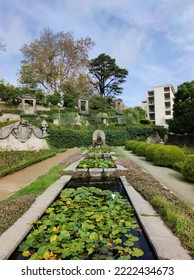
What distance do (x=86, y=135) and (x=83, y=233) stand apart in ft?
73.2

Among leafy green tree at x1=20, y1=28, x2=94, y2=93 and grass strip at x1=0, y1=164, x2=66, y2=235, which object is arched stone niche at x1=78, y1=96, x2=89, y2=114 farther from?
grass strip at x1=0, y1=164, x2=66, y2=235

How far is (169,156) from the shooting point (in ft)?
31.5

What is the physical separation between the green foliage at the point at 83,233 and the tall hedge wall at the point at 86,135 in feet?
61.8

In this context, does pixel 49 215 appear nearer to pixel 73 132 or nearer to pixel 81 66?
pixel 73 132

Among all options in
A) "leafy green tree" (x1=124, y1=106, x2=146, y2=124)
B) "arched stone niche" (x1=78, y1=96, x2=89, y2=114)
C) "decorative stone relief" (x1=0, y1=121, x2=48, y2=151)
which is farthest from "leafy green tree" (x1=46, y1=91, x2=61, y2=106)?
"decorative stone relief" (x1=0, y1=121, x2=48, y2=151)

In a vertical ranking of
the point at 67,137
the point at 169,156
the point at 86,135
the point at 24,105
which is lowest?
the point at 169,156

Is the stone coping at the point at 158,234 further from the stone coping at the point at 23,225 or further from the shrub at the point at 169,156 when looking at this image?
the shrub at the point at 169,156

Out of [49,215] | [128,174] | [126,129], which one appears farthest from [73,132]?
[49,215]

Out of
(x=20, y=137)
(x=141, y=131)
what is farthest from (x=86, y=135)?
(x=20, y=137)

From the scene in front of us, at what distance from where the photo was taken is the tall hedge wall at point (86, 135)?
22672mm

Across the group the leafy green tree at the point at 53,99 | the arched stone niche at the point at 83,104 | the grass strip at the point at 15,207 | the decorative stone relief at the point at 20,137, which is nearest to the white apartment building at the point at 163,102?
the arched stone niche at the point at 83,104

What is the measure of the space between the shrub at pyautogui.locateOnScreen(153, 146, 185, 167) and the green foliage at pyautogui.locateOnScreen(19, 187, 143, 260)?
601 centimetres

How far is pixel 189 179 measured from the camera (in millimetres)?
6711

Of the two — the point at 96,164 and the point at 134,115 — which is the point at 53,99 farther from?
the point at 96,164
